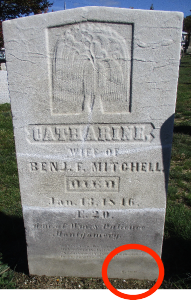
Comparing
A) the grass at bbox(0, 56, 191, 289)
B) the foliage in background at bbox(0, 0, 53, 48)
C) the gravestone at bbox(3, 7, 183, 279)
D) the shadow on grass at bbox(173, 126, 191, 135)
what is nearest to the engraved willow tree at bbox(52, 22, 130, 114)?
the gravestone at bbox(3, 7, 183, 279)

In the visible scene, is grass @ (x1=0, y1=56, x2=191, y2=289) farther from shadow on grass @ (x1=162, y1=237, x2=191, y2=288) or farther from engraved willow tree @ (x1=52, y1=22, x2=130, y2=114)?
engraved willow tree @ (x1=52, y1=22, x2=130, y2=114)

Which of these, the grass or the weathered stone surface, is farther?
the weathered stone surface

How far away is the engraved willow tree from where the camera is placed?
6.10 feet

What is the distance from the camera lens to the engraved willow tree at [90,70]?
73.2 inches

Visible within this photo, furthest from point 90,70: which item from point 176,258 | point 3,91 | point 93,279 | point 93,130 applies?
point 3,91

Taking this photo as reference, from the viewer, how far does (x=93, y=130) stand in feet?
6.81

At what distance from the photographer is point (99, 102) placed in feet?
6.57

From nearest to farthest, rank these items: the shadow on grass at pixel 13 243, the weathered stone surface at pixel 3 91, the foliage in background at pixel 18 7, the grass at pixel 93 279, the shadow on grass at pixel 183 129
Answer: the grass at pixel 93 279, the shadow on grass at pixel 13 243, the shadow on grass at pixel 183 129, the weathered stone surface at pixel 3 91, the foliage in background at pixel 18 7

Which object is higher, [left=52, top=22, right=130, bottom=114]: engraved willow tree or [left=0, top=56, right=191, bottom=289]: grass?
[left=52, top=22, right=130, bottom=114]: engraved willow tree

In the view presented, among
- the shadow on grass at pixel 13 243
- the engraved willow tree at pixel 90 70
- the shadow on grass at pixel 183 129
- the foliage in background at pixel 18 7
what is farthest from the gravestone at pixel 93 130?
the foliage in background at pixel 18 7

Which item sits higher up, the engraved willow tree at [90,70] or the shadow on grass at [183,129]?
the engraved willow tree at [90,70]

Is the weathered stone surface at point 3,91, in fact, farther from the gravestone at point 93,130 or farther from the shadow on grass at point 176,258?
the shadow on grass at point 176,258

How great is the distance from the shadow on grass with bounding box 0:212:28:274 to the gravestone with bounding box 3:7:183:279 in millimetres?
232

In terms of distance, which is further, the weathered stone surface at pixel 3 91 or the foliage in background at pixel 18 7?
the foliage in background at pixel 18 7
